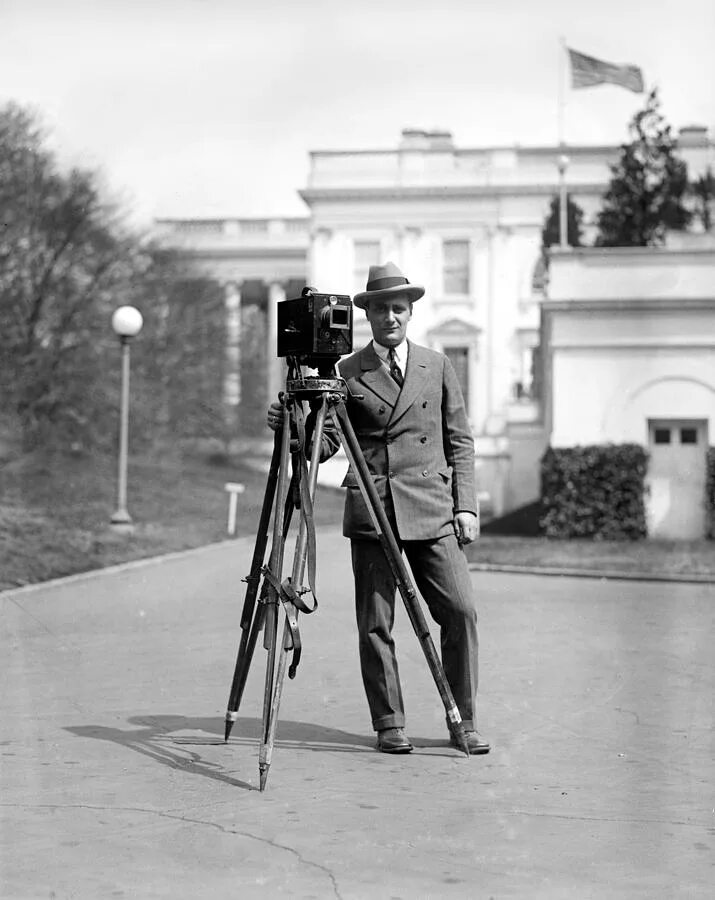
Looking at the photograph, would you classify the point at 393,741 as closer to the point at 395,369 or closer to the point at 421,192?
the point at 395,369

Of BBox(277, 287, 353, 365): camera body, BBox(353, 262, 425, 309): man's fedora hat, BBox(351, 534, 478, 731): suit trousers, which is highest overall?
BBox(353, 262, 425, 309): man's fedora hat

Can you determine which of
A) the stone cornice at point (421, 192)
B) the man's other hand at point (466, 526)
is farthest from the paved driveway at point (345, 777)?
the stone cornice at point (421, 192)

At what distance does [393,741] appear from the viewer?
6566 mm

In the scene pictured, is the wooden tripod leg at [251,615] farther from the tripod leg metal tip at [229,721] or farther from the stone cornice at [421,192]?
the stone cornice at [421,192]

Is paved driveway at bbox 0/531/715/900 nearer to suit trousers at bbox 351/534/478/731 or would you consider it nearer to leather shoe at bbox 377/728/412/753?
leather shoe at bbox 377/728/412/753

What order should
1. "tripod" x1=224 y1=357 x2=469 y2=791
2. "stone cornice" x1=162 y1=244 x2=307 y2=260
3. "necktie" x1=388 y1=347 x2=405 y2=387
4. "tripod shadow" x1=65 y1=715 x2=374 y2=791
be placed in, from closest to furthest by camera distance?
1. "tripod" x1=224 y1=357 x2=469 y2=791
2. "tripod shadow" x1=65 y1=715 x2=374 y2=791
3. "necktie" x1=388 y1=347 x2=405 y2=387
4. "stone cornice" x1=162 y1=244 x2=307 y2=260

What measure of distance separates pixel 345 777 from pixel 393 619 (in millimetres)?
865

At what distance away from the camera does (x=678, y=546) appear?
23.2 m

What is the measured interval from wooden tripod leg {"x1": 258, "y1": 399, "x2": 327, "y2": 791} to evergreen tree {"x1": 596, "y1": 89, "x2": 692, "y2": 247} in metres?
41.2

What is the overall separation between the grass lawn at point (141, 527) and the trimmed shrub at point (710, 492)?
3.06ft

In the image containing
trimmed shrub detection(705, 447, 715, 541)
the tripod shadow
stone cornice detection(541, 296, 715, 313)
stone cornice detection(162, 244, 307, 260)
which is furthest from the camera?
stone cornice detection(162, 244, 307, 260)

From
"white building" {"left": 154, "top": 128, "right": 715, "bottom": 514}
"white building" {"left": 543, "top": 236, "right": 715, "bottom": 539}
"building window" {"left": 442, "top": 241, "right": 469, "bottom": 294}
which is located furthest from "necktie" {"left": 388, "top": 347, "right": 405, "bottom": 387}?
"building window" {"left": 442, "top": 241, "right": 469, "bottom": 294}

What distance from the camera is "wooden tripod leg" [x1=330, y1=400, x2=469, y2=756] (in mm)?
6316

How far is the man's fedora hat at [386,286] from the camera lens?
6645mm
